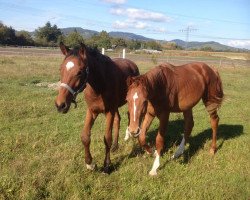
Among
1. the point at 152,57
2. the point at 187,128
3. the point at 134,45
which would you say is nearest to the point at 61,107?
the point at 187,128

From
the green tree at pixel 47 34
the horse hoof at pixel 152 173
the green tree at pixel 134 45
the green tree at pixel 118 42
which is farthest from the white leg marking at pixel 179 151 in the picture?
the green tree at pixel 134 45

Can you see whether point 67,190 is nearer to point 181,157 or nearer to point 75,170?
point 75,170

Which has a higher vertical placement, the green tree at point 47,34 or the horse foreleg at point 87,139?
the horse foreleg at point 87,139

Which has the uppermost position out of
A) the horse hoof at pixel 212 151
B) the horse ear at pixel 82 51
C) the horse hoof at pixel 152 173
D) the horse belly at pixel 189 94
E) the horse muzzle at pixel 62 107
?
the horse ear at pixel 82 51

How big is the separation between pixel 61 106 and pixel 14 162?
5.59ft

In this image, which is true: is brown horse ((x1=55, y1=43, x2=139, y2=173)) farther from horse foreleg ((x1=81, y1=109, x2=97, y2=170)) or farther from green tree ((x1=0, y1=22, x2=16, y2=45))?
green tree ((x1=0, y1=22, x2=16, y2=45))

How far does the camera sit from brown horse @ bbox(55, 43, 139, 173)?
462 centimetres

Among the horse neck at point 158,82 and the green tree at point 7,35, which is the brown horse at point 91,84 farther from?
the green tree at point 7,35

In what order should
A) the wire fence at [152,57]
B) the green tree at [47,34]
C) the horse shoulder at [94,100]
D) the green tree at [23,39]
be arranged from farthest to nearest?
the green tree at [47,34] → the green tree at [23,39] → the wire fence at [152,57] → the horse shoulder at [94,100]

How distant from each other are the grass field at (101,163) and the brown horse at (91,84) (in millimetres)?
589

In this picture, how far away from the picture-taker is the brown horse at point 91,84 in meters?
4.62

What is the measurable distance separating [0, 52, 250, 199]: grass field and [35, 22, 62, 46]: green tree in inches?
2172

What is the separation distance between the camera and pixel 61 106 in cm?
446

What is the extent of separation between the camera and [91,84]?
539 centimetres
